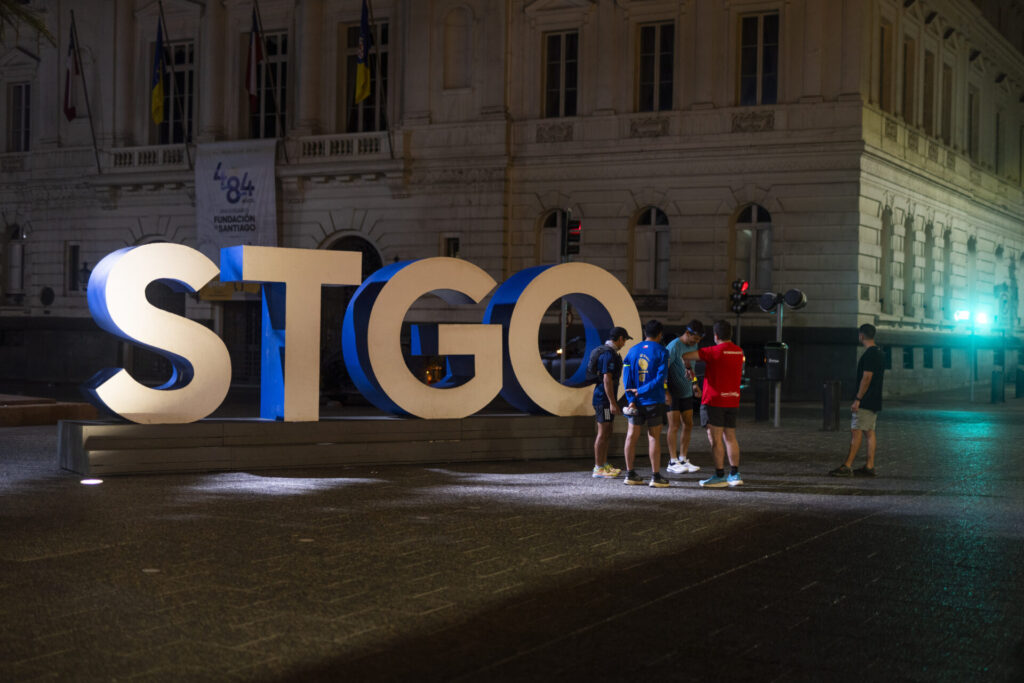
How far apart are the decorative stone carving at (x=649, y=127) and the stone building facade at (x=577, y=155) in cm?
7

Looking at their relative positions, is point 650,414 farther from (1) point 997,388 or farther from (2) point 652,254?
(1) point 997,388

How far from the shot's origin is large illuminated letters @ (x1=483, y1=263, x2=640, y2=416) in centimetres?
1555

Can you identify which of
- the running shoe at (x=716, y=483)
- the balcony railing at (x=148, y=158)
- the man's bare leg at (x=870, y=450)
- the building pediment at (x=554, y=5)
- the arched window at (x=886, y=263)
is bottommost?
the running shoe at (x=716, y=483)

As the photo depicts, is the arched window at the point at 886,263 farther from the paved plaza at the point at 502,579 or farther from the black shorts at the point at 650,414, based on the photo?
the black shorts at the point at 650,414

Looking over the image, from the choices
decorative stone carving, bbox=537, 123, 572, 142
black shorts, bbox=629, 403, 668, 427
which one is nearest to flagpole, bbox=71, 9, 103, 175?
decorative stone carving, bbox=537, 123, 572, 142

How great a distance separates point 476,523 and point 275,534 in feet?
5.36

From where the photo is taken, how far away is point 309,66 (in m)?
37.1

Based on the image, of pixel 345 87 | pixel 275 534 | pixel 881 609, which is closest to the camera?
pixel 881 609

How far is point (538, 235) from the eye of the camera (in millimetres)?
34188

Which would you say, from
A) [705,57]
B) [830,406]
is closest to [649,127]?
[705,57]

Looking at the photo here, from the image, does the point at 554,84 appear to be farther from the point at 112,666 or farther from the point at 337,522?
the point at 112,666

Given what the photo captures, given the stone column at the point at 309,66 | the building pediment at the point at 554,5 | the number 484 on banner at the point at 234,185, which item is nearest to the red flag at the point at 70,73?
the number 484 on banner at the point at 234,185

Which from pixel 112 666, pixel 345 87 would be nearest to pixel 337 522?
pixel 112 666

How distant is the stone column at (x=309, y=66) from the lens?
37.0 metres
